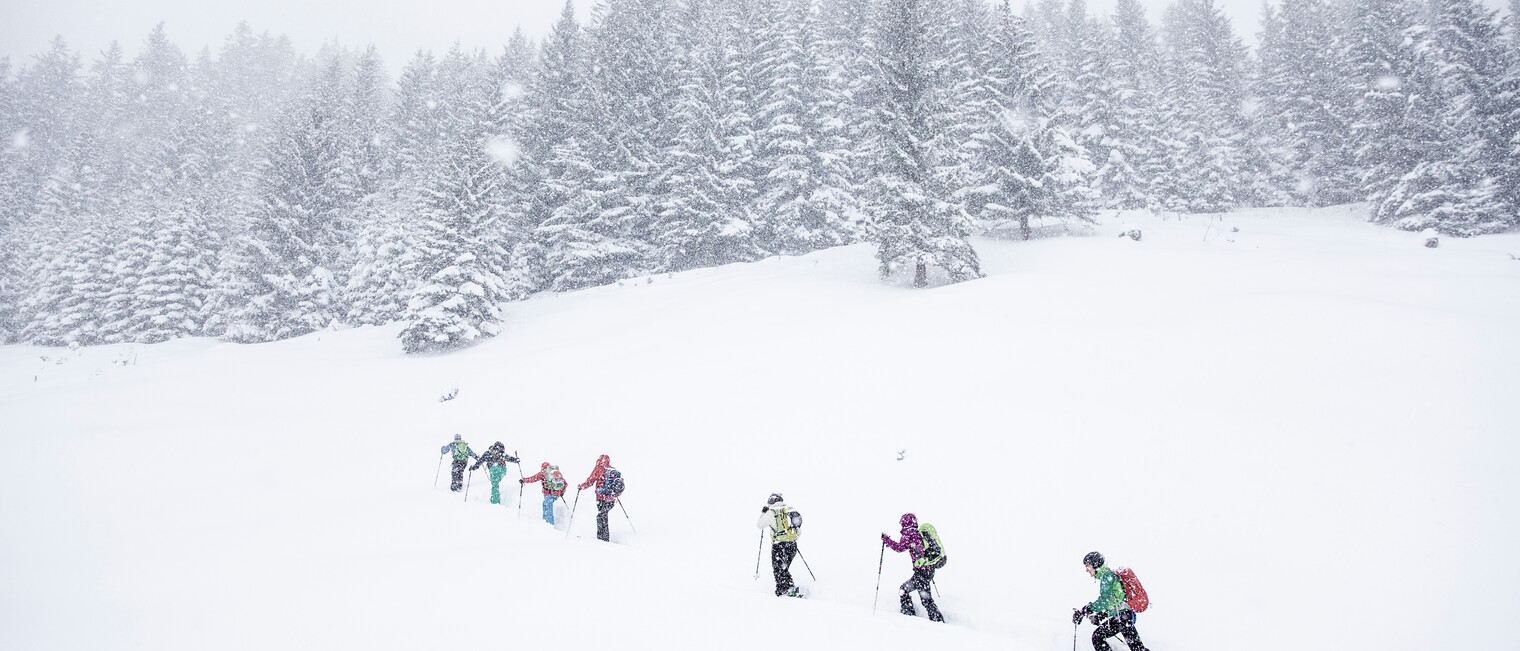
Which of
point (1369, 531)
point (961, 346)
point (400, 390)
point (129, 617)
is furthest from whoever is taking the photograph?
point (400, 390)

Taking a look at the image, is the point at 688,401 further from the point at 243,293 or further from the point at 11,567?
the point at 243,293

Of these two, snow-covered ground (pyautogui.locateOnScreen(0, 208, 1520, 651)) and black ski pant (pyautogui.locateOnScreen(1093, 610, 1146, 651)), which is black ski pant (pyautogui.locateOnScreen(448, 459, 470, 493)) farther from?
black ski pant (pyautogui.locateOnScreen(1093, 610, 1146, 651))

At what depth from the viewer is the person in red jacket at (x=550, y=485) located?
969 cm

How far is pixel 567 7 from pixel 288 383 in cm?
2377

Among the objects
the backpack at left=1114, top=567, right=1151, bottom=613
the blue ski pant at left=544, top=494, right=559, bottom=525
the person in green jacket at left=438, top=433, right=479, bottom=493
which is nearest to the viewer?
the backpack at left=1114, top=567, right=1151, bottom=613

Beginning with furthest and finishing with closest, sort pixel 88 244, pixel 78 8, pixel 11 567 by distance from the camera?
1. pixel 78 8
2. pixel 88 244
3. pixel 11 567

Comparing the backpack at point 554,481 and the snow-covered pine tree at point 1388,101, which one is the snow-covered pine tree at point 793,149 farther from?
the snow-covered pine tree at point 1388,101

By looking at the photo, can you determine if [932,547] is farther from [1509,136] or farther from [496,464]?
[1509,136]

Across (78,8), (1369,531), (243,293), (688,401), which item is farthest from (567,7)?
(78,8)

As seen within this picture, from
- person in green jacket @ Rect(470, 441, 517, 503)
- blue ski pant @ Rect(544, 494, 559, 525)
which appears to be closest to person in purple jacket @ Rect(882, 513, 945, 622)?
blue ski pant @ Rect(544, 494, 559, 525)

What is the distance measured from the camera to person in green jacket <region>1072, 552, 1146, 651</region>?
5.44 m

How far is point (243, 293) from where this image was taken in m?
32.8

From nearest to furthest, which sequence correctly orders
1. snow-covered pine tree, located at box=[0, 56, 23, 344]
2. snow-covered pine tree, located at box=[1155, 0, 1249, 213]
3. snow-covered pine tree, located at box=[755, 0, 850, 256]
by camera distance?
snow-covered pine tree, located at box=[755, 0, 850, 256] < snow-covered pine tree, located at box=[1155, 0, 1249, 213] < snow-covered pine tree, located at box=[0, 56, 23, 344]

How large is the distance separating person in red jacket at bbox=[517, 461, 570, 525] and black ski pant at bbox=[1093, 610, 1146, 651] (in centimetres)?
737
